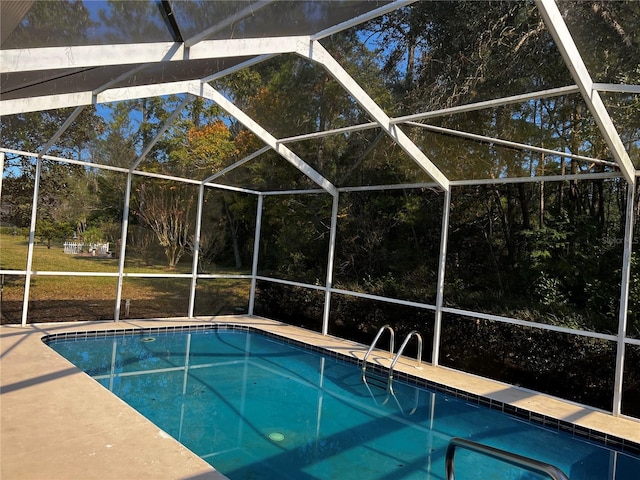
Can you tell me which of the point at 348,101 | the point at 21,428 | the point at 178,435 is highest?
the point at 348,101

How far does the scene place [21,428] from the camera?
143 inches

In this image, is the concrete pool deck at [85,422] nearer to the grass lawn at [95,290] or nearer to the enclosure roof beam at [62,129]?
the enclosure roof beam at [62,129]

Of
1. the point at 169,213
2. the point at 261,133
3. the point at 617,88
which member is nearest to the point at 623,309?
the point at 617,88

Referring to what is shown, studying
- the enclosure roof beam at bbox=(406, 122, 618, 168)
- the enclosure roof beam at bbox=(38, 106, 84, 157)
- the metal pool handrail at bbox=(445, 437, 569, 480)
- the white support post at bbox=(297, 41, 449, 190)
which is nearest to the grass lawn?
the enclosure roof beam at bbox=(38, 106, 84, 157)

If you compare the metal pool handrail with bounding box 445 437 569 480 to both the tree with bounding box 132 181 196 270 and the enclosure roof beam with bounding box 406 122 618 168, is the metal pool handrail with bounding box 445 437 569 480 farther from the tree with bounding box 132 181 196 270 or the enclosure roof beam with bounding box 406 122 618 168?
the tree with bounding box 132 181 196 270

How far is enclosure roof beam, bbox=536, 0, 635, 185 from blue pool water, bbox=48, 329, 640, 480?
2.93 m

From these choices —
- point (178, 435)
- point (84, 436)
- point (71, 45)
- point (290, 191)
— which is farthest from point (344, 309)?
point (71, 45)

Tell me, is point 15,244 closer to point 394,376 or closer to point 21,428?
point 21,428

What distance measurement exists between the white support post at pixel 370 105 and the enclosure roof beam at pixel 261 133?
170 cm

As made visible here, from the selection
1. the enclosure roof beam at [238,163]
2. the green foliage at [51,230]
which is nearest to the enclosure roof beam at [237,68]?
the enclosure roof beam at [238,163]

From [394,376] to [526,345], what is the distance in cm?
212

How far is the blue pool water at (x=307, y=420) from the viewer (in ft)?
13.1

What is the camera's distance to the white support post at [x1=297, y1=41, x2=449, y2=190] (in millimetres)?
4633

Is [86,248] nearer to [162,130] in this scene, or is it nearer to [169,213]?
[169,213]
